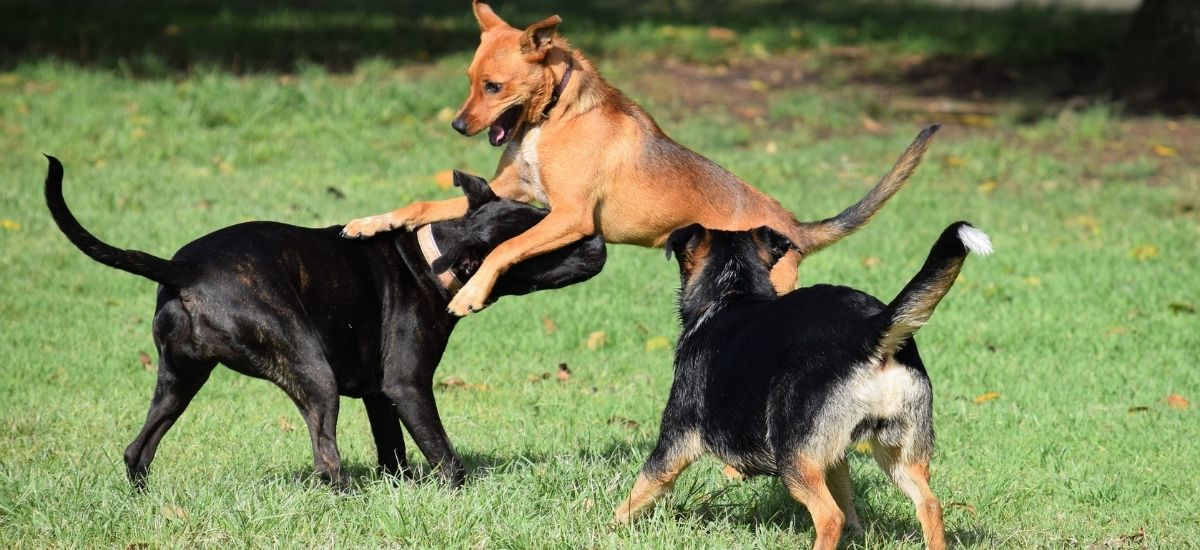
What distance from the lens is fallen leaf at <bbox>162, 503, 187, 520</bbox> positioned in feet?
17.2

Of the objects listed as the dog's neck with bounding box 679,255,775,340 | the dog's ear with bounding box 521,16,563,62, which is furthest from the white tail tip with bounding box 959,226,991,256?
the dog's ear with bounding box 521,16,563,62

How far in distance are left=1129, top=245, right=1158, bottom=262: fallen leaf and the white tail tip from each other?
6.98 meters

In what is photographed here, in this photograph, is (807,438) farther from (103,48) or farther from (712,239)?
(103,48)

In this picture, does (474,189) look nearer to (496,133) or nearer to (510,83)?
(496,133)

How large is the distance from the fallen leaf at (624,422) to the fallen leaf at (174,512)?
2.72m

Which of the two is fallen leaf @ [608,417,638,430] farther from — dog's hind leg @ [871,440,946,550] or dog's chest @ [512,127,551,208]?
dog's hind leg @ [871,440,946,550]

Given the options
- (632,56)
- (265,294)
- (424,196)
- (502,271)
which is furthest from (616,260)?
(632,56)

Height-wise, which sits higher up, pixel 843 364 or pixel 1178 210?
pixel 843 364

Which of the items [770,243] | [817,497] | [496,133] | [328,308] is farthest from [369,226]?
[817,497]

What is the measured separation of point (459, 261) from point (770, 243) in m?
1.44

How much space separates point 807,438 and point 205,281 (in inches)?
97.0

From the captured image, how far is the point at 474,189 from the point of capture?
639cm

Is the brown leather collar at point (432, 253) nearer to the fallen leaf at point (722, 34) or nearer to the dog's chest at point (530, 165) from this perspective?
the dog's chest at point (530, 165)

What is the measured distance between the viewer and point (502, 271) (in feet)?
20.5
